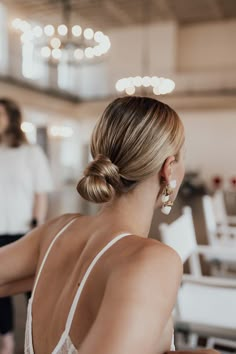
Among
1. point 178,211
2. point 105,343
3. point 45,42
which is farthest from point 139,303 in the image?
point 178,211

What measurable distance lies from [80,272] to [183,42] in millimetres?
13158

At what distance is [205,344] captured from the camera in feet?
8.59

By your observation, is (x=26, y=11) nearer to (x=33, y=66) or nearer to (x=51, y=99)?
(x=33, y=66)

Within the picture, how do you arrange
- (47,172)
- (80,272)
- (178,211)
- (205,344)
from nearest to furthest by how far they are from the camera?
1. (80,272)
2. (47,172)
3. (205,344)
4. (178,211)

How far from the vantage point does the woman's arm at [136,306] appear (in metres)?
0.62

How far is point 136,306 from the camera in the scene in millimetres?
631

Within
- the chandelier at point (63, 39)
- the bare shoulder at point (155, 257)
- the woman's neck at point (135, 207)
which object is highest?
the chandelier at point (63, 39)

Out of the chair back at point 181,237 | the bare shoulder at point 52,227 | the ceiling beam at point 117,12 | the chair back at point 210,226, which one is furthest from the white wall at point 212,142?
the bare shoulder at point 52,227

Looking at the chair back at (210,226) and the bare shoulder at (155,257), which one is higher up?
the bare shoulder at (155,257)

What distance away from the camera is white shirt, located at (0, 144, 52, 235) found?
2.25 metres

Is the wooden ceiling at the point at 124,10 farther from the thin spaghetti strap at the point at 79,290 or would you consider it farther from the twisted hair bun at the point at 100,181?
the thin spaghetti strap at the point at 79,290

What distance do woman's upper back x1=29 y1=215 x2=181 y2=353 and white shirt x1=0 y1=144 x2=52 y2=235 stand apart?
130 cm

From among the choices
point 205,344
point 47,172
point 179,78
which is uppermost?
point 179,78

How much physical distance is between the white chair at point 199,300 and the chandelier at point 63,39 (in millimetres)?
5188
